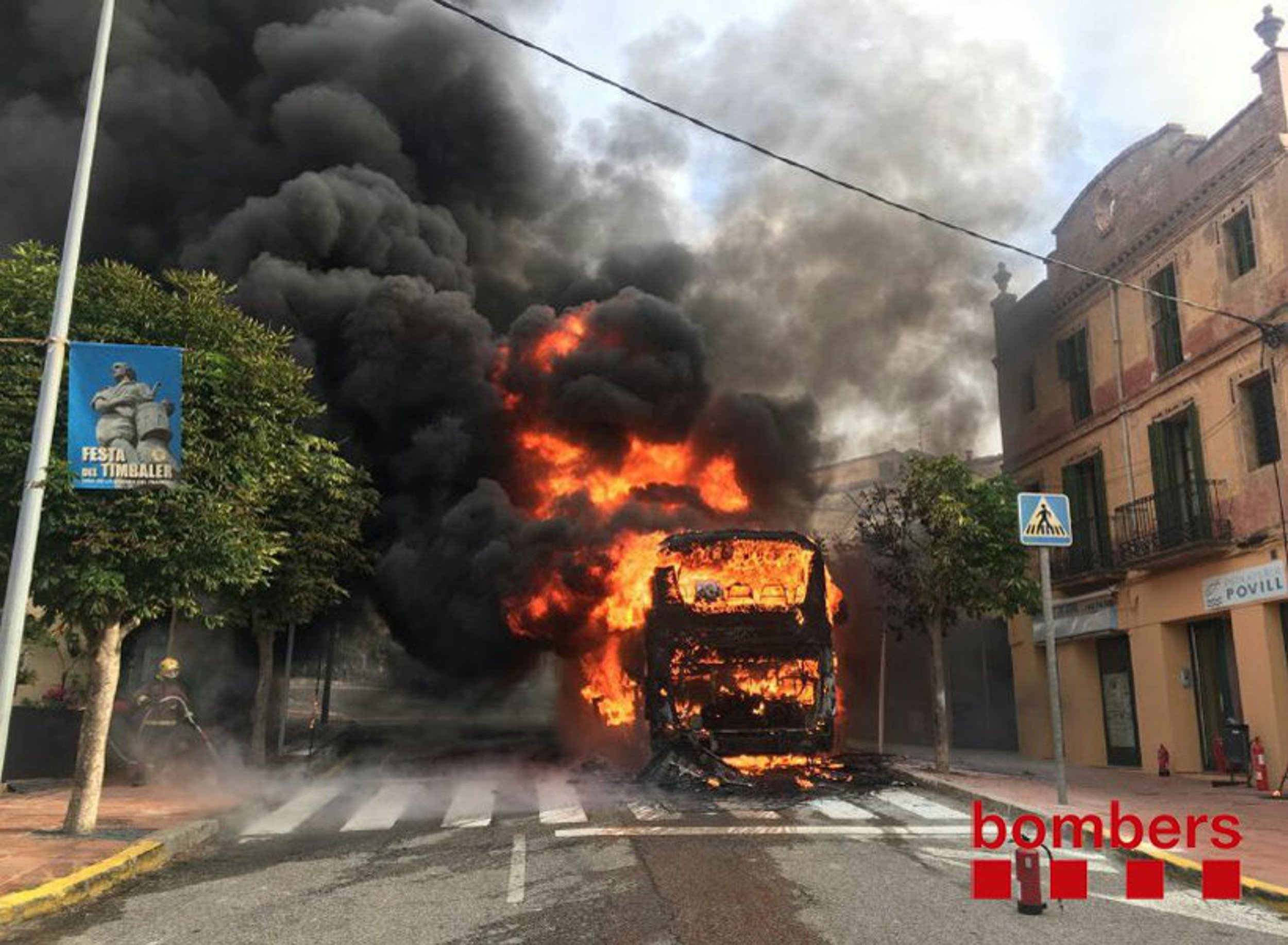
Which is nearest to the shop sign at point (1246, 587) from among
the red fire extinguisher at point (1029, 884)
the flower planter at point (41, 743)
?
the red fire extinguisher at point (1029, 884)

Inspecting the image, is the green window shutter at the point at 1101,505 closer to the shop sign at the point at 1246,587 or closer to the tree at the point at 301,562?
the shop sign at the point at 1246,587

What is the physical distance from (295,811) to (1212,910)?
30.3 feet

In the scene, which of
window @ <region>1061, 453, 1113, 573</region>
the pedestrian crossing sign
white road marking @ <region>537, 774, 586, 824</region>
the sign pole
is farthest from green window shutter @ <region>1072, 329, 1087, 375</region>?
white road marking @ <region>537, 774, 586, 824</region>

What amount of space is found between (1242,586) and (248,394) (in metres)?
14.2

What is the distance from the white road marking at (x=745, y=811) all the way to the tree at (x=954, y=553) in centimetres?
529

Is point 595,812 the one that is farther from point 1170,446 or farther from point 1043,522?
point 1170,446

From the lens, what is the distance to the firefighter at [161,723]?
44.1 feet

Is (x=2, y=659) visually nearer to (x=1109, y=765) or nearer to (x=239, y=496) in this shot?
(x=239, y=496)

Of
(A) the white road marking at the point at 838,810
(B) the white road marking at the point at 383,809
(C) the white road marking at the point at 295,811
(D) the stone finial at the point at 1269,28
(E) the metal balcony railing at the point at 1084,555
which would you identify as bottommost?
(C) the white road marking at the point at 295,811

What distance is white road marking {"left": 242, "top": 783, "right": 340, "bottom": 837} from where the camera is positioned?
988cm

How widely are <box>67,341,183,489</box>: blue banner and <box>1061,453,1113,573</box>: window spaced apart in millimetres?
16262

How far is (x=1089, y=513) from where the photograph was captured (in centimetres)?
1959

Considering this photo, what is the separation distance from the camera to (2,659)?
24.8 feet

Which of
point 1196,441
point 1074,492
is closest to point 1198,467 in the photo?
point 1196,441
